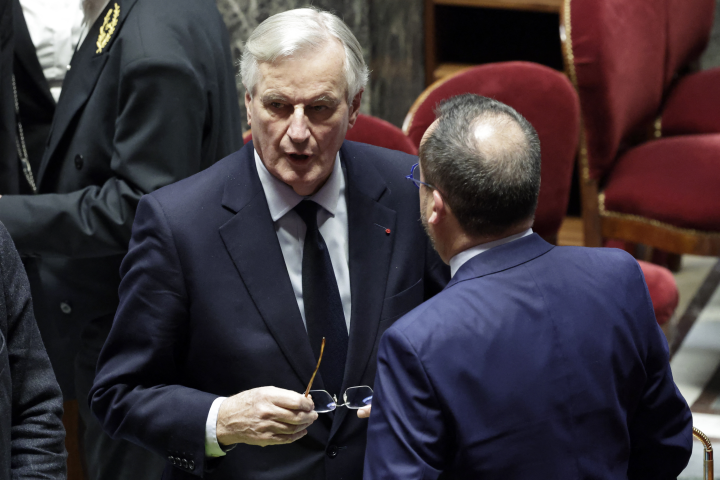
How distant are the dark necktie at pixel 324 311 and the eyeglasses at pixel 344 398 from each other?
0.07m

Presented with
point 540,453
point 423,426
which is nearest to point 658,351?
point 540,453

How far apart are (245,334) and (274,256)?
0.14 metres

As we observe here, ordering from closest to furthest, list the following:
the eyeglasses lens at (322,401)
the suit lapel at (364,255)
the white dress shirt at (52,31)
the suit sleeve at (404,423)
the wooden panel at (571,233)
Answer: the suit sleeve at (404,423), the eyeglasses lens at (322,401), the suit lapel at (364,255), the white dress shirt at (52,31), the wooden panel at (571,233)

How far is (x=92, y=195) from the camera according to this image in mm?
1934

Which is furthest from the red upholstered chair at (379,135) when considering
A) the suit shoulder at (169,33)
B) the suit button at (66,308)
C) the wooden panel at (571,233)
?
the wooden panel at (571,233)

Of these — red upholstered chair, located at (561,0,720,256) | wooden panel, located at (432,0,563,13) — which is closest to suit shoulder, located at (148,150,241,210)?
red upholstered chair, located at (561,0,720,256)

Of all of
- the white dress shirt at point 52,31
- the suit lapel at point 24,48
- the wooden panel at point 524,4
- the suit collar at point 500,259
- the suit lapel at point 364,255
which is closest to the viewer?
the suit collar at point 500,259

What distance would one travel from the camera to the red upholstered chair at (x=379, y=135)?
8.77 ft

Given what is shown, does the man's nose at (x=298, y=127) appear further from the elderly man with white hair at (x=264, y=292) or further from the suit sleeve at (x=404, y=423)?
the suit sleeve at (x=404, y=423)

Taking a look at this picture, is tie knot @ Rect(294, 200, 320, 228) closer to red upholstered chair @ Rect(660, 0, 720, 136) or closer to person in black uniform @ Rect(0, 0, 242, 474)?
person in black uniform @ Rect(0, 0, 242, 474)

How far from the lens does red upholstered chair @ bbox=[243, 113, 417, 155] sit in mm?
2672

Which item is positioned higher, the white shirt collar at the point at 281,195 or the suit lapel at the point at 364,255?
the white shirt collar at the point at 281,195

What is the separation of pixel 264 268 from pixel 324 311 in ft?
0.41

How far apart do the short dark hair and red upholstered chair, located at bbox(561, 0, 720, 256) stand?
1950 millimetres
